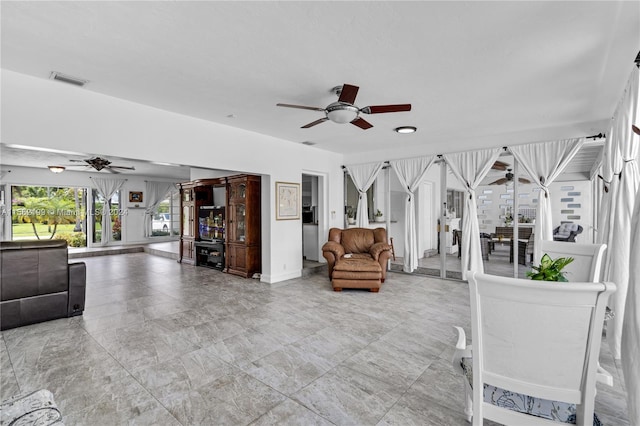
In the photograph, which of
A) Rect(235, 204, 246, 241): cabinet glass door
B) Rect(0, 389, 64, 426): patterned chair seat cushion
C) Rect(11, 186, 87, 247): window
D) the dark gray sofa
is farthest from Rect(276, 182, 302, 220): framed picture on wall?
Rect(11, 186, 87, 247): window

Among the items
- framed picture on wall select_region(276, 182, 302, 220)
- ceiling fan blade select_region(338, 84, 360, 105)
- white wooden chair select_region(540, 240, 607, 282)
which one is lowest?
white wooden chair select_region(540, 240, 607, 282)

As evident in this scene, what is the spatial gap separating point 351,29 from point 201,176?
19.9 feet

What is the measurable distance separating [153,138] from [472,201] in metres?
5.14

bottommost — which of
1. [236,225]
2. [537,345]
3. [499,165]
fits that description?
[537,345]

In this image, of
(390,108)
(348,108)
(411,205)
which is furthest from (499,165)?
(348,108)

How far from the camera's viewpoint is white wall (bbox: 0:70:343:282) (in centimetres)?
299

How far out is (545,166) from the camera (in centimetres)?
477

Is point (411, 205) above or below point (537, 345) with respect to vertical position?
above

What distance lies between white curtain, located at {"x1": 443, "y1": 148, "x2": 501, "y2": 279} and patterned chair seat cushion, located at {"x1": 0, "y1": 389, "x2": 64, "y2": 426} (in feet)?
17.6

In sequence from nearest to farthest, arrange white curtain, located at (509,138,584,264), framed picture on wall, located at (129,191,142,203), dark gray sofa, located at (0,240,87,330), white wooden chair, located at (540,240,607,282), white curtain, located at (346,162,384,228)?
white wooden chair, located at (540,240,607,282) → dark gray sofa, located at (0,240,87,330) → white curtain, located at (509,138,584,264) → white curtain, located at (346,162,384,228) → framed picture on wall, located at (129,191,142,203)

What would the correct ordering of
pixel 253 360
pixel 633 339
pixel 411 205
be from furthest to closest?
pixel 411 205 → pixel 253 360 → pixel 633 339

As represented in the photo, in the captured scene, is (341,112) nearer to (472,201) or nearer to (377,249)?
Result: (377,249)

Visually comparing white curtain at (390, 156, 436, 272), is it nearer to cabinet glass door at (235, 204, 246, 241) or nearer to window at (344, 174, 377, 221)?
window at (344, 174, 377, 221)

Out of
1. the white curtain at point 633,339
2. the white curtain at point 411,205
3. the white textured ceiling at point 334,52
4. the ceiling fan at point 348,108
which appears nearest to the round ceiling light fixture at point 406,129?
the white textured ceiling at point 334,52
